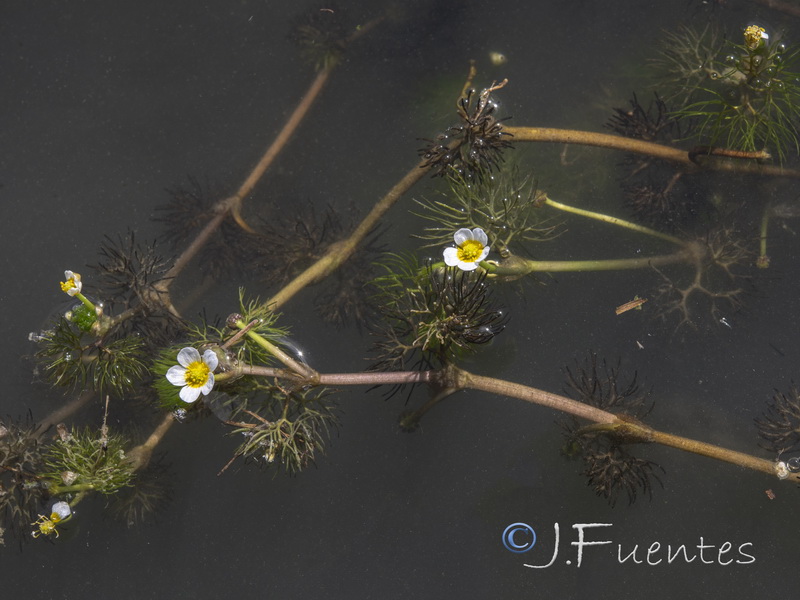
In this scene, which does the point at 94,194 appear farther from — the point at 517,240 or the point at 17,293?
the point at 517,240

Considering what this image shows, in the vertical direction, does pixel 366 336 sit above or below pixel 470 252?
below

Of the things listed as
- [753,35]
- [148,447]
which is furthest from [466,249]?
[148,447]

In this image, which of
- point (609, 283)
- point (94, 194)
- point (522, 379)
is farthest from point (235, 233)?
point (609, 283)

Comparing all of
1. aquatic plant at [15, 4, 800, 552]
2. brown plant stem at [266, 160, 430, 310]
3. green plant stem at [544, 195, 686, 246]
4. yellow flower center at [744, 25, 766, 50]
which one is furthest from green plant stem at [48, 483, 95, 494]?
yellow flower center at [744, 25, 766, 50]

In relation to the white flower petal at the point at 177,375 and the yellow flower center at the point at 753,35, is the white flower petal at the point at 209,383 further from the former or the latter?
the yellow flower center at the point at 753,35

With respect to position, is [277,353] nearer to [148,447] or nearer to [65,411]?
[148,447]

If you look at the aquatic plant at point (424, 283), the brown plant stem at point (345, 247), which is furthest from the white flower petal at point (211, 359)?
the brown plant stem at point (345, 247)
